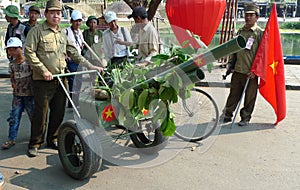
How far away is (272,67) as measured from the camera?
17.1 ft

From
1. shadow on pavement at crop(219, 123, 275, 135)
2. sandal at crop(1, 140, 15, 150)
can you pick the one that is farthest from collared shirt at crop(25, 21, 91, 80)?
shadow on pavement at crop(219, 123, 275, 135)

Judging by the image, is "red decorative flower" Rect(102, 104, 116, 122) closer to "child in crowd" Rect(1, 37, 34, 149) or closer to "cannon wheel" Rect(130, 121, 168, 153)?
"cannon wheel" Rect(130, 121, 168, 153)

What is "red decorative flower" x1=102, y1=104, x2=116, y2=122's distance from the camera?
3.31 m

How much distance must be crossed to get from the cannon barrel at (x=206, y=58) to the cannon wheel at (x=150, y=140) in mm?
1084

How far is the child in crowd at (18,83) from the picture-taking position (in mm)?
3996

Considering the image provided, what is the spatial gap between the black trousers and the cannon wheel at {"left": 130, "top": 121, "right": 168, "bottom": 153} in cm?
97

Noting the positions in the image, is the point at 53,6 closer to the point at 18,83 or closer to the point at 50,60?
the point at 50,60

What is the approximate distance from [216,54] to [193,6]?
2.71 meters

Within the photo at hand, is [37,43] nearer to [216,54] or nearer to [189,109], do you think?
[189,109]

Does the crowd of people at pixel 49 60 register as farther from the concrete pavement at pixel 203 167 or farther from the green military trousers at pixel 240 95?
the green military trousers at pixel 240 95

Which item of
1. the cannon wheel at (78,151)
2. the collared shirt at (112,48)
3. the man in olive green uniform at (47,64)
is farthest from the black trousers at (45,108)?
the collared shirt at (112,48)

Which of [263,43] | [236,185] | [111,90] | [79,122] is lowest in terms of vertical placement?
[236,185]

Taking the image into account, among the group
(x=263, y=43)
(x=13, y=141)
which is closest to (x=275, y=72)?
(x=263, y=43)

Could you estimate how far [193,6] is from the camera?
511 cm
